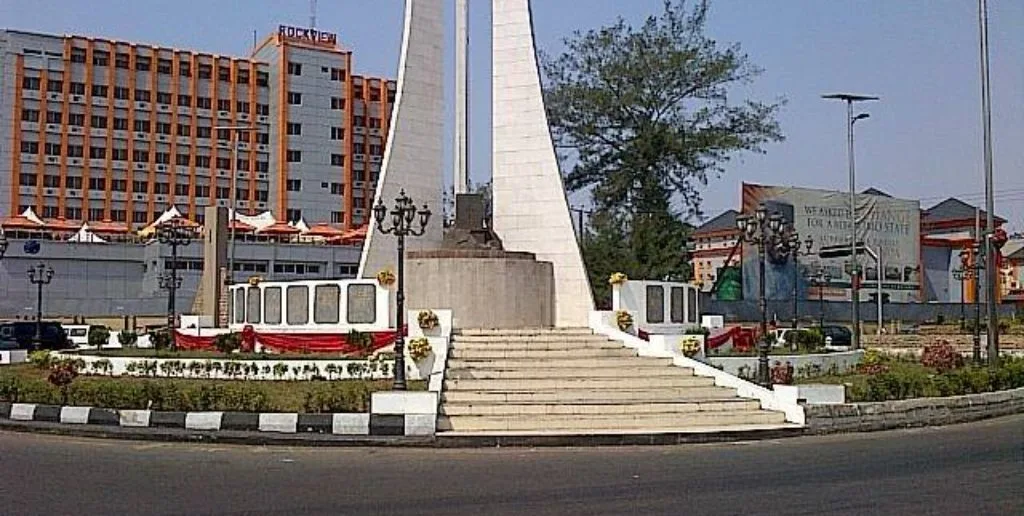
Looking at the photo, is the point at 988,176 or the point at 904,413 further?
the point at 988,176

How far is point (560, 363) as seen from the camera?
69.9ft

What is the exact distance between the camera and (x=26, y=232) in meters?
69.1

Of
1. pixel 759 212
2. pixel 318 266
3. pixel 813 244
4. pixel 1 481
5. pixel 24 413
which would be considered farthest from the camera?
pixel 318 266

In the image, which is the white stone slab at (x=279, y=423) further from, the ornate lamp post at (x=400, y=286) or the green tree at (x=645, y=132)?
the green tree at (x=645, y=132)

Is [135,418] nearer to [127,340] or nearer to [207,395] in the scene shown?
[207,395]

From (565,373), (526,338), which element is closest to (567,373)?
(565,373)

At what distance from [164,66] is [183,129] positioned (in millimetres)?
4720

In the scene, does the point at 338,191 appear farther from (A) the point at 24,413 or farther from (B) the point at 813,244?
(A) the point at 24,413

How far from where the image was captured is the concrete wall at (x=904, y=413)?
1767 centimetres

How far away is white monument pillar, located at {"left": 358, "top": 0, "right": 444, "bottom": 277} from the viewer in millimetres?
28406

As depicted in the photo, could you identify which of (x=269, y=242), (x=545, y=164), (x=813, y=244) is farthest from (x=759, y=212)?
(x=269, y=242)

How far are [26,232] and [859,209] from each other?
4934 cm

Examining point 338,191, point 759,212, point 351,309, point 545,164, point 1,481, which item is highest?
point 338,191

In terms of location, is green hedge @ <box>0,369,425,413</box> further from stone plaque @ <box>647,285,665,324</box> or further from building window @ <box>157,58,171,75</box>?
building window @ <box>157,58,171,75</box>
